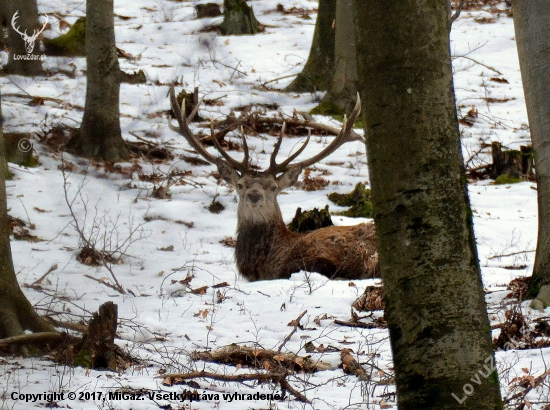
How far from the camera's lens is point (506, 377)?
12.7 ft

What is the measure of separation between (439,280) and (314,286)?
417 centimetres

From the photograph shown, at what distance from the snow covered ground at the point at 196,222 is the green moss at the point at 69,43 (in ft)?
1.29

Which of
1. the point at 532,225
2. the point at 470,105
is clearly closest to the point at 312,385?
the point at 532,225

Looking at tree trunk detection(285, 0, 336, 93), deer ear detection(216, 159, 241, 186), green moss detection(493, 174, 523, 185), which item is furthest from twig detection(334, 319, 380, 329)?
tree trunk detection(285, 0, 336, 93)

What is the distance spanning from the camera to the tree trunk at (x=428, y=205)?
2.56 m

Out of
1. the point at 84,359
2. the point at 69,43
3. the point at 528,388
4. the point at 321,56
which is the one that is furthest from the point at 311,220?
the point at 69,43

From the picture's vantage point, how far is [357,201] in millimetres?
9789

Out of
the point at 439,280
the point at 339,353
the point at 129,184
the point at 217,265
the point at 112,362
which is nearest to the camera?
the point at 439,280

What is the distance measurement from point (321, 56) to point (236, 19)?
355 cm

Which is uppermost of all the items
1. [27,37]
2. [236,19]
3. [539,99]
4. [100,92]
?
[236,19]

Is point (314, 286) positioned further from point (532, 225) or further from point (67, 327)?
point (532, 225)

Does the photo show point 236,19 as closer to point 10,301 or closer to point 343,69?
point 343,69

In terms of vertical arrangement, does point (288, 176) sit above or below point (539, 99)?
below

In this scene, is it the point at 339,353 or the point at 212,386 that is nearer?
the point at 212,386
